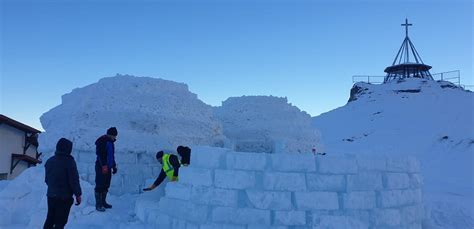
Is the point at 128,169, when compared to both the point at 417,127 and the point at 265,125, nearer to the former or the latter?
the point at 265,125

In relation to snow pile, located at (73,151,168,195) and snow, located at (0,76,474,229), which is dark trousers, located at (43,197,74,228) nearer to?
snow, located at (0,76,474,229)

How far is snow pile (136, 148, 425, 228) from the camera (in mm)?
5773

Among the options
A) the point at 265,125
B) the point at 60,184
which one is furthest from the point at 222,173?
the point at 265,125

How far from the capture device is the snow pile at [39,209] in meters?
6.61

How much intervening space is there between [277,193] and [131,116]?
13.6 ft

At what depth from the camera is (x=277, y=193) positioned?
578 centimetres

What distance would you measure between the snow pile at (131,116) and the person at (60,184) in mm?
2856

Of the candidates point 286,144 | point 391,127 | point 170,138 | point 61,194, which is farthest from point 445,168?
point 61,194

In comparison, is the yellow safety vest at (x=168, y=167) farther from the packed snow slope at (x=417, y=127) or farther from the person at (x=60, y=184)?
the packed snow slope at (x=417, y=127)

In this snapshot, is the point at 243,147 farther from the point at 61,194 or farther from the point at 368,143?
the point at 368,143

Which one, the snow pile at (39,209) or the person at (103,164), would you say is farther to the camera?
the person at (103,164)

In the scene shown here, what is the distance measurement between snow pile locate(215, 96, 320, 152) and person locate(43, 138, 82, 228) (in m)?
5.44

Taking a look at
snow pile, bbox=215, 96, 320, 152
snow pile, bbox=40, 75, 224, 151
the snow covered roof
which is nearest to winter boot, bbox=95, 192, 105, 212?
snow pile, bbox=40, 75, 224, 151

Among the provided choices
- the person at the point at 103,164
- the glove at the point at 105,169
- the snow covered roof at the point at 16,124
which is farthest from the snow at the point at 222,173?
the snow covered roof at the point at 16,124
